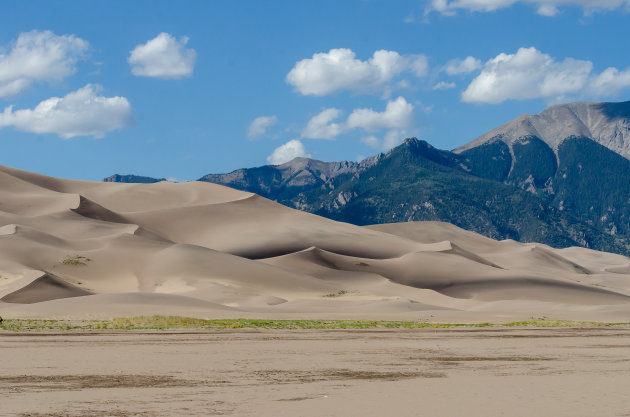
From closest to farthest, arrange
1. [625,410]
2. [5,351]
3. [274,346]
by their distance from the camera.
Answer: [625,410]
[5,351]
[274,346]

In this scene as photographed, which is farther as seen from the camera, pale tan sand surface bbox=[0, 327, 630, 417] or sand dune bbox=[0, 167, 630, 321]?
sand dune bbox=[0, 167, 630, 321]

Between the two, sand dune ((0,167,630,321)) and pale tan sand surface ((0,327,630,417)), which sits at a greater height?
sand dune ((0,167,630,321))

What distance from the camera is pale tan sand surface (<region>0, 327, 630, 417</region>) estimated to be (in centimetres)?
2245

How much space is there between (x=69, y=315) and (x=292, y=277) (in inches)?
2641

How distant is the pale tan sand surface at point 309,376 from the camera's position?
884 inches

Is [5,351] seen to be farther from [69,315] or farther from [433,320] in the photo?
[433,320]

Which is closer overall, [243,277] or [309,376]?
[309,376]

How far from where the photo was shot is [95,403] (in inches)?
908

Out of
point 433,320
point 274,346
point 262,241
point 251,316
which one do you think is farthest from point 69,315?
point 262,241

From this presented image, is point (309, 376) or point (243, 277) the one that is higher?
point (243, 277)

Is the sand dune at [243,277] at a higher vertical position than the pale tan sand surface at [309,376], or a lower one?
higher

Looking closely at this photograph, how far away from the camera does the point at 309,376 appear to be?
29828 millimetres

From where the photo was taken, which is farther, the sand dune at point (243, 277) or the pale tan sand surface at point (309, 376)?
the sand dune at point (243, 277)

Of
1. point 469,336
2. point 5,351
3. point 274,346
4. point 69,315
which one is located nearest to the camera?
point 5,351
